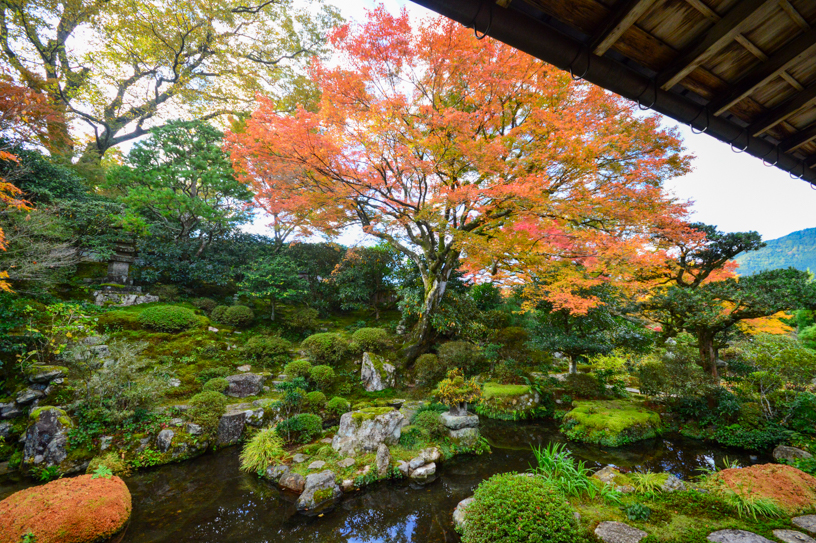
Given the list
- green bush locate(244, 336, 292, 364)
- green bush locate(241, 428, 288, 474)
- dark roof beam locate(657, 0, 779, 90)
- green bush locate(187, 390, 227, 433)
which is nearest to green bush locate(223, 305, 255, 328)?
green bush locate(244, 336, 292, 364)

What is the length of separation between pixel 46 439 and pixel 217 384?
7.74 feet

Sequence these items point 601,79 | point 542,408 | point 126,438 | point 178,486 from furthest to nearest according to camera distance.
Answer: point 542,408 < point 126,438 < point 178,486 < point 601,79

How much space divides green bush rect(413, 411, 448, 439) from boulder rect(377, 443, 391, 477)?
41.8 inches

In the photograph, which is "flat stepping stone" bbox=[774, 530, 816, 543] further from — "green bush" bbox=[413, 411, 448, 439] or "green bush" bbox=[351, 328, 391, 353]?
"green bush" bbox=[351, 328, 391, 353]

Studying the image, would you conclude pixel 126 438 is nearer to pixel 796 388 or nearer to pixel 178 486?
pixel 178 486

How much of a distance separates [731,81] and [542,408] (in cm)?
793

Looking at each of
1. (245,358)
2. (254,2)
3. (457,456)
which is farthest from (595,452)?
(254,2)

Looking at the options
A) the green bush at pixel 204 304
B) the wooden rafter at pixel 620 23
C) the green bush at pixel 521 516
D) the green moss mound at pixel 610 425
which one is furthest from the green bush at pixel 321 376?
the wooden rafter at pixel 620 23

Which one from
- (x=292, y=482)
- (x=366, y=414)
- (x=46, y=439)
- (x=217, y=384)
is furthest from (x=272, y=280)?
(x=292, y=482)

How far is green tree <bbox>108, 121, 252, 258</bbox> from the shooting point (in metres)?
10.0

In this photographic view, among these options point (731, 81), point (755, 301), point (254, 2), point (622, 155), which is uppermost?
point (254, 2)

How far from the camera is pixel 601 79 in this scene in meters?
1.76

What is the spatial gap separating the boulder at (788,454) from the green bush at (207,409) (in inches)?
421

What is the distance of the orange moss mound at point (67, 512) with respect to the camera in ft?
9.44
